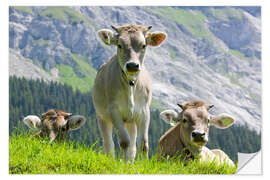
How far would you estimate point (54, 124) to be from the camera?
10.1 meters

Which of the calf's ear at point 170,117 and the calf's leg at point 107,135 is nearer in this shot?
the calf's ear at point 170,117

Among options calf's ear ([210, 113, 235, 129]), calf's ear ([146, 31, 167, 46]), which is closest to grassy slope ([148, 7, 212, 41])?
calf's ear ([146, 31, 167, 46])

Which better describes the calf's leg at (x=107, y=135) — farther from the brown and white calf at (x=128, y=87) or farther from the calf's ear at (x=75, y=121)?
the calf's ear at (x=75, y=121)

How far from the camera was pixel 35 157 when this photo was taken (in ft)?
25.6

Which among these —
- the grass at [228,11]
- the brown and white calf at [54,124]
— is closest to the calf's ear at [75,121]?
the brown and white calf at [54,124]

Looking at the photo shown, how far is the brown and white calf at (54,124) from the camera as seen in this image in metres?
9.99

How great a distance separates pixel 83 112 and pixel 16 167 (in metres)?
99.2

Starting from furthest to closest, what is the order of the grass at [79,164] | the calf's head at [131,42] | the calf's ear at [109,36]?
the calf's ear at [109,36]
the calf's head at [131,42]
the grass at [79,164]

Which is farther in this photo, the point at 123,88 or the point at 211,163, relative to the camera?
the point at 123,88

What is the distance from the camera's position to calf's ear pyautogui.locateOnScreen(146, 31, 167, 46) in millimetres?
9547

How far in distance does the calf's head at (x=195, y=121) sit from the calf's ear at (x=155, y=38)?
1641 millimetres
